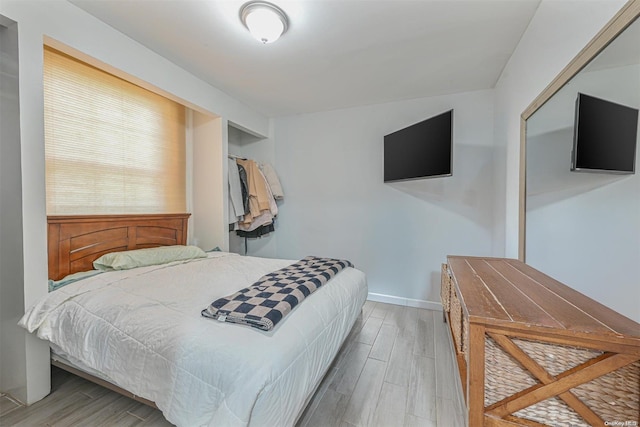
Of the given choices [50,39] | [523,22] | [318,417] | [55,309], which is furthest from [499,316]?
[50,39]

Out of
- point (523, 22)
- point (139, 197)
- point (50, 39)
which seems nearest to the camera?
point (50, 39)

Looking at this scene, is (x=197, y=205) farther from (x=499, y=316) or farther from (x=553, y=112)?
(x=553, y=112)

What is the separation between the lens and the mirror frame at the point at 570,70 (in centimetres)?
88

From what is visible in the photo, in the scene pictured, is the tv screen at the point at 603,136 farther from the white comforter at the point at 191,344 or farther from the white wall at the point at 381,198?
the white wall at the point at 381,198

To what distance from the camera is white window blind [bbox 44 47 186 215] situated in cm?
188

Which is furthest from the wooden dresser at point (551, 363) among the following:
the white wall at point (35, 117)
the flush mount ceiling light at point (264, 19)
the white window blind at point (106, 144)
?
the white window blind at point (106, 144)

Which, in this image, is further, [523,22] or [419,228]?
[419,228]

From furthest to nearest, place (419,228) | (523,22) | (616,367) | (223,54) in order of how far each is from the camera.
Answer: (419,228)
(223,54)
(523,22)
(616,367)

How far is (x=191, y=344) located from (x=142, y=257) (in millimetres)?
1362

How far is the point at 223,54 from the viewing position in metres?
2.08

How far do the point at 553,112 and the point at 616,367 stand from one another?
1305 mm

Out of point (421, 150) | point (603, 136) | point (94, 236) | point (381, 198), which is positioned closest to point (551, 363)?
point (603, 136)

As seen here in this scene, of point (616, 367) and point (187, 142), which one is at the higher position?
point (187, 142)

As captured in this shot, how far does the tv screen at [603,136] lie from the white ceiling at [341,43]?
3.00ft
